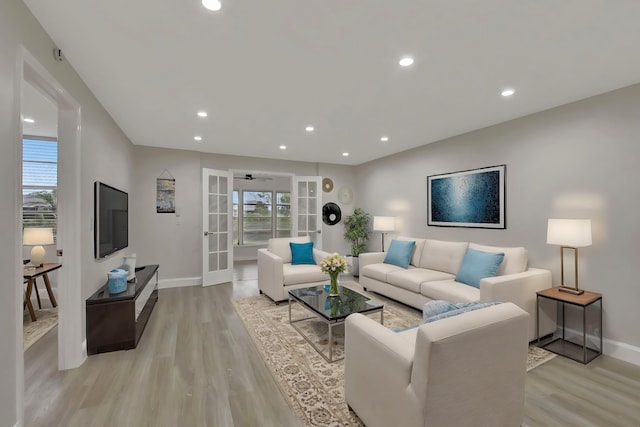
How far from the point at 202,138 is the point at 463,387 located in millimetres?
4274

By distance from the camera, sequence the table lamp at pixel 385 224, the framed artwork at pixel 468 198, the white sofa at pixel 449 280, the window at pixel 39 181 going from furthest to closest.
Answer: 1. the table lamp at pixel 385 224
2. the window at pixel 39 181
3. the framed artwork at pixel 468 198
4. the white sofa at pixel 449 280

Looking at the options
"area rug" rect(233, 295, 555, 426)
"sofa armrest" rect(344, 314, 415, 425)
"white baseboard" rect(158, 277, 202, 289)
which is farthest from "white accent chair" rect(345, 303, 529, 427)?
"white baseboard" rect(158, 277, 202, 289)

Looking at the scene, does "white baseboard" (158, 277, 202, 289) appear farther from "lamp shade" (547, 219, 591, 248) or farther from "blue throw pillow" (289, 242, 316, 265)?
"lamp shade" (547, 219, 591, 248)

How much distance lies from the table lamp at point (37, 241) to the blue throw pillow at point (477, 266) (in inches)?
209

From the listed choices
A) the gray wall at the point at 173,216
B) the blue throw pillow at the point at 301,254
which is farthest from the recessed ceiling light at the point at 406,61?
the gray wall at the point at 173,216

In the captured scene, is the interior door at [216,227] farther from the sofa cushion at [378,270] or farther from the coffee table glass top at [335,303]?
the sofa cushion at [378,270]

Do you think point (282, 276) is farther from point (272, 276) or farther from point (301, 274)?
point (301, 274)

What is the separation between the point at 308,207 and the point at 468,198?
3.08 m

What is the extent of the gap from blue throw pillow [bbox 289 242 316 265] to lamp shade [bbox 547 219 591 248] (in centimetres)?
310

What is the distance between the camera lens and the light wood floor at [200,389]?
1.82 meters

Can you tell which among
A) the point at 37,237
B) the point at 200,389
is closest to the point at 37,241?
the point at 37,237

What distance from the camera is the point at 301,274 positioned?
409 cm

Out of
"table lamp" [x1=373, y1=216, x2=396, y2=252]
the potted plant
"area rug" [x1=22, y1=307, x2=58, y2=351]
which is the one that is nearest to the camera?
"area rug" [x1=22, y1=307, x2=58, y2=351]

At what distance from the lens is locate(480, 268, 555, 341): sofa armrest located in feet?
8.74
